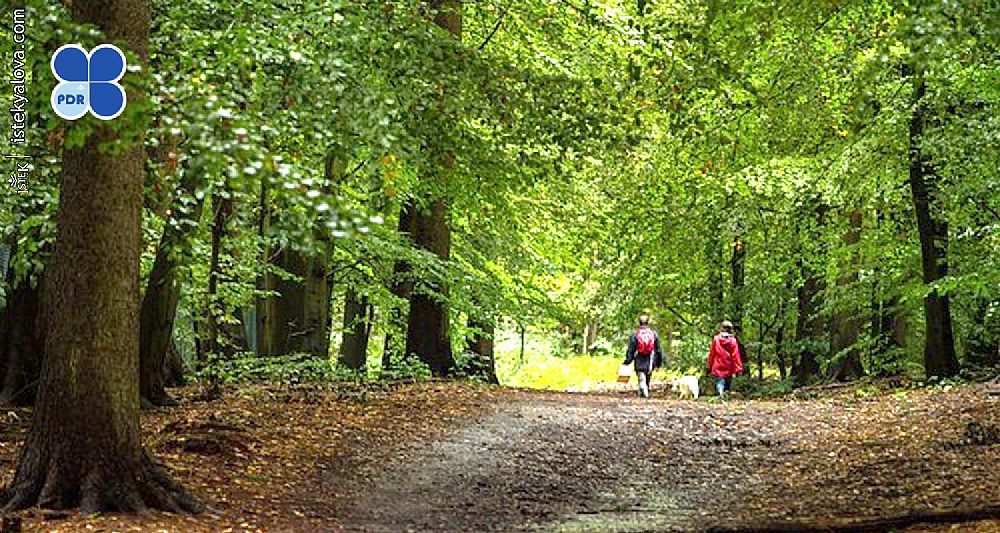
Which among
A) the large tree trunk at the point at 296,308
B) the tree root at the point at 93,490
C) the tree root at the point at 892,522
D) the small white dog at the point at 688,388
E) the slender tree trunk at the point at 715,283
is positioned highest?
the slender tree trunk at the point at 715,283

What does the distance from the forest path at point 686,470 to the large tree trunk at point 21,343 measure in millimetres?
3840

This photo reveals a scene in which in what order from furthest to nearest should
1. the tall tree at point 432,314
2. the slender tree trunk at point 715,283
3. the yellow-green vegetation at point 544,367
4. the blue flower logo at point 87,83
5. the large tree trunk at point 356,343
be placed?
the yellow-green vegetation at point 544,367 < the slender tree trunk at point 715,283 < the large tree trunk at point 356,343 < the tall tree at point 432,314 < the blue flower logo at point 87,83

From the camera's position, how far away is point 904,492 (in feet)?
29.8

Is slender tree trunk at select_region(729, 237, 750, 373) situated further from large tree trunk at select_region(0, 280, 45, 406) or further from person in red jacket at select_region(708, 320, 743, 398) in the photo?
large tree trunk at select_region(0, 280, 45, 406)

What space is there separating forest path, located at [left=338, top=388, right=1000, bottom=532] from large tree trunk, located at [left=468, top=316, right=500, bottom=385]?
536cm

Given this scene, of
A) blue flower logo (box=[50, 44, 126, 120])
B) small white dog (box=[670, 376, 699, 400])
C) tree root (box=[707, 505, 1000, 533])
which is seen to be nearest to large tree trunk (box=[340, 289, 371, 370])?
small white dog (box=[670, 376, 699, 400])

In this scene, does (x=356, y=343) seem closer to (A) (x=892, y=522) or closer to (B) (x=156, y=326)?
(B) (x=156, y=326)

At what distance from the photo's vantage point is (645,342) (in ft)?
67.6

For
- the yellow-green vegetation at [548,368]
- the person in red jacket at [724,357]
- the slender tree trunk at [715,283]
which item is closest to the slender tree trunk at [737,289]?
the slender tree trunk at [715,283]

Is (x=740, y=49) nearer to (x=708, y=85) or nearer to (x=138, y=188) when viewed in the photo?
(x=708, y=85)

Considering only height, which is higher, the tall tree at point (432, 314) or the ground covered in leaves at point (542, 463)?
the tall tree at point (432, 314)

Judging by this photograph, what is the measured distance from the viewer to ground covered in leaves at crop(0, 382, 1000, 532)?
336 inches

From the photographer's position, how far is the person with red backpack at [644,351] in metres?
20.7

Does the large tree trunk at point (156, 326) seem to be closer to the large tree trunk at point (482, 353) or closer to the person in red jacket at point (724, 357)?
the large tree trunk at point (482, 353)
